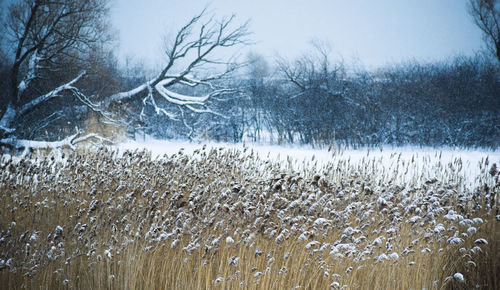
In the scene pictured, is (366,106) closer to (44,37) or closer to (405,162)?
(405,162)

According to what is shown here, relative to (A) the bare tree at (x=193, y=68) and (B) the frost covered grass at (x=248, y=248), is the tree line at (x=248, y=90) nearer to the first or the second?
(A) the bare tree at (x=193, y=68)

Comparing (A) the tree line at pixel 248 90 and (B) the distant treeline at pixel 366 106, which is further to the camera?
(B) the distant treeline at pixel 366 106

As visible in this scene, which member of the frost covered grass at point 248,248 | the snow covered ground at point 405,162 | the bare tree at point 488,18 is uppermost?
the bare tree at point 488,18

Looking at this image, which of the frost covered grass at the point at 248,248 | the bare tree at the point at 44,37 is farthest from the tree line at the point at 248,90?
the frost covered grass at the point at 248,248

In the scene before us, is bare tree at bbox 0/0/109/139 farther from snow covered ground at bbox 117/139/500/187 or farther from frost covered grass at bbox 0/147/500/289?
frost covered grass at bbox 0/147/500/289

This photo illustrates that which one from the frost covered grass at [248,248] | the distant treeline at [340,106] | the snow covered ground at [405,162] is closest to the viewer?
the frost covered grass at [248,248]

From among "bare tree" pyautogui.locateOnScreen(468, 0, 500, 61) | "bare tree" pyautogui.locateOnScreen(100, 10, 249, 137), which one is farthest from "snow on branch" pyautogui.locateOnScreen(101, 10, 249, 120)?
"bare tree" pyautogui.locateOnScreen(468, 0, 500, 61)

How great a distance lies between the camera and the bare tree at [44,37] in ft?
40.3

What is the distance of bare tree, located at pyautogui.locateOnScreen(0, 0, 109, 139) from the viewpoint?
1228 centimetres

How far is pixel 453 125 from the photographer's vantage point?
48.5ft

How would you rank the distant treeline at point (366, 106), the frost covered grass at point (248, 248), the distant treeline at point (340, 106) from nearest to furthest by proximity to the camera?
1. the frost covered grass at point (248, 248)
2. the distant treeline at point (340, 106)
3. the distant treeline at point (366, 106)

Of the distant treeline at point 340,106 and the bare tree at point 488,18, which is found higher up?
the bare tree at point 488,18

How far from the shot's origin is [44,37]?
12500mm

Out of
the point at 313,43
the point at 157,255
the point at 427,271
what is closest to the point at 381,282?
the point at 427,271
